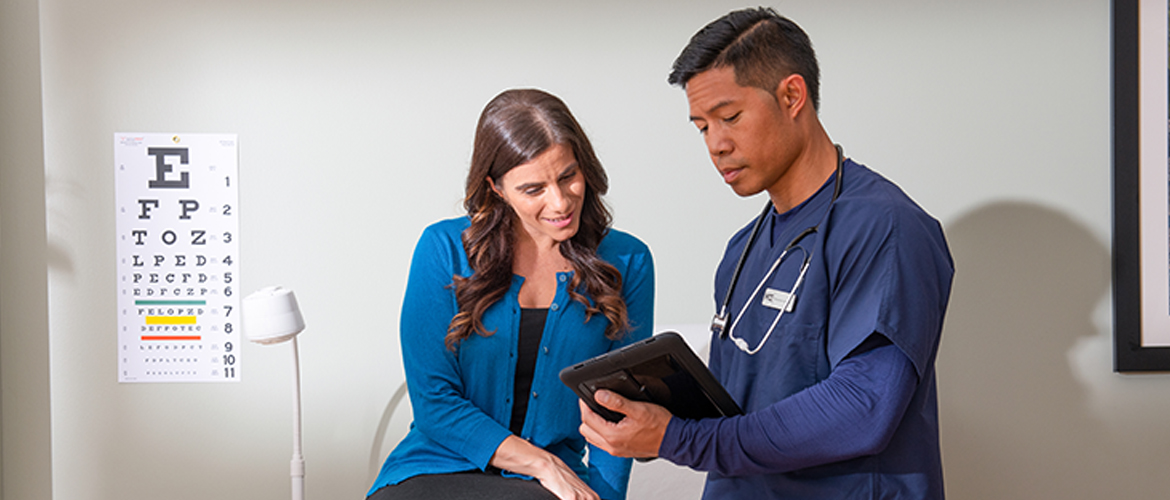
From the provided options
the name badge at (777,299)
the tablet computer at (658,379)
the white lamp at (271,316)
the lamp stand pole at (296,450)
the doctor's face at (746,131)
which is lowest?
the lamp stand pole at (296,450)

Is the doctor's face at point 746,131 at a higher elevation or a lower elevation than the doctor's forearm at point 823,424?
higher

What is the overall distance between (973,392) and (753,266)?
127 cm

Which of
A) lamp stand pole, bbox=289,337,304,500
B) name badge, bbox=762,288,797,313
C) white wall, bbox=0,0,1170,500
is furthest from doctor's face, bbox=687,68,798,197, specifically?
lamp stand pole, bbox=289,337,304,500

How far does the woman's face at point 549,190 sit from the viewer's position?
1.56 m

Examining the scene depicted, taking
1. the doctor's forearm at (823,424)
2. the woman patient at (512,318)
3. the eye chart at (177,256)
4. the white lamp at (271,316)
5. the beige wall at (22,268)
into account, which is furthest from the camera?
the eye chart at (177,256)

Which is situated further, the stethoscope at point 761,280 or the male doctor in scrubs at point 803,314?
the stethoscope at point 761,280

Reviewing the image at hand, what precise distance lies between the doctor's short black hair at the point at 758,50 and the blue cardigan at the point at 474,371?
561 millimetres

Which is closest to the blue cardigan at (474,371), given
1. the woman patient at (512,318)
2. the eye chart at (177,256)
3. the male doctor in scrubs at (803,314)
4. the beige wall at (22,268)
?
the woman patient at (512,318)

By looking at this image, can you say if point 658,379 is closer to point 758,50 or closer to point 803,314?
point 803,314

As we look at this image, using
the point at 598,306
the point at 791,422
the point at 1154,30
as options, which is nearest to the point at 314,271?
the point at 598,306

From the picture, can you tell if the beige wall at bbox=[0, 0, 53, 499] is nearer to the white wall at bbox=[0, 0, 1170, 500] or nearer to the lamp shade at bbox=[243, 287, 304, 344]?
the white wall at bbox=[0, 0, 1170, 500]

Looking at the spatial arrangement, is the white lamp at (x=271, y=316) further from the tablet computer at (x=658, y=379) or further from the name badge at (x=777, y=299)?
the name badge at (x=777, y=299)

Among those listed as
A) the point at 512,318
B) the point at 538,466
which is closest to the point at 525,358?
the point at 512,318

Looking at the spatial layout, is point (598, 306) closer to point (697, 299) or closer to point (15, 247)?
point (697, 299)
